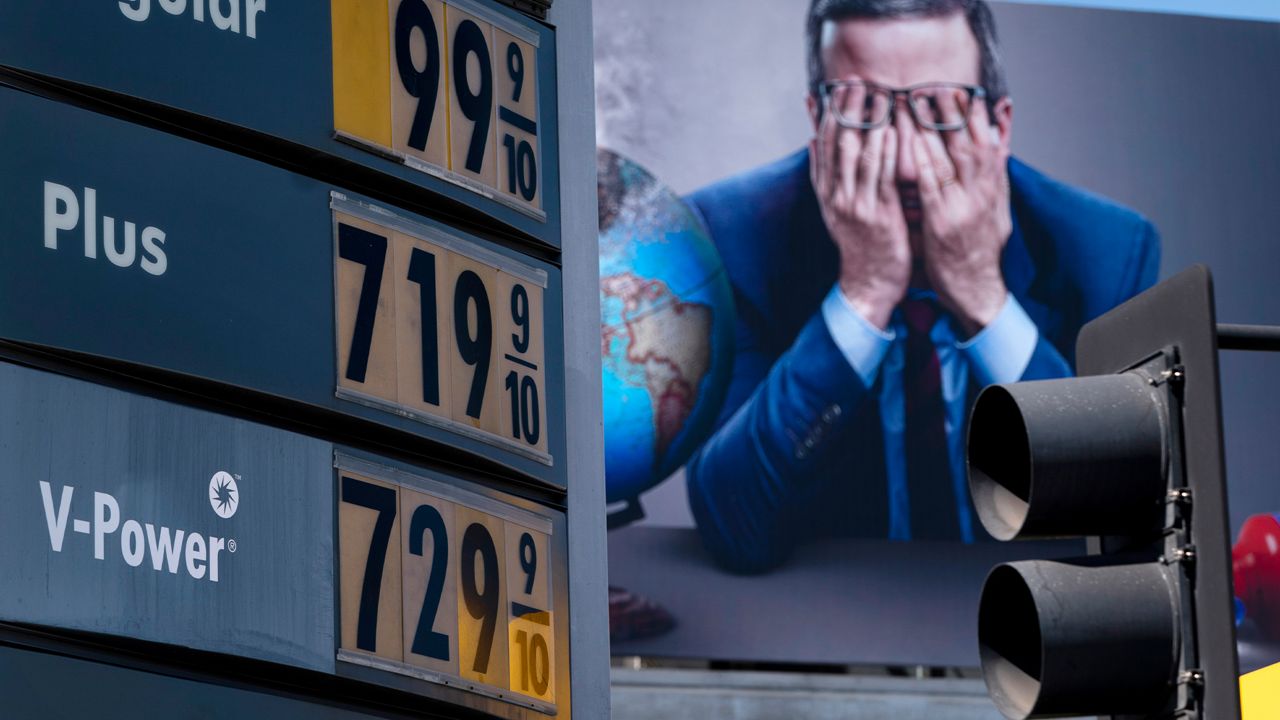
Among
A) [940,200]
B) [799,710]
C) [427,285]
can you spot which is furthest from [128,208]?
[940,200]

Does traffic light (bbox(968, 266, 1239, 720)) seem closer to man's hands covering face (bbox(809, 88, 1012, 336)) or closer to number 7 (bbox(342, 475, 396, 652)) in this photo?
number 7 (bbox(342, 475, 396, 652))

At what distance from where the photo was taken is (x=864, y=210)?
32719 millimetres

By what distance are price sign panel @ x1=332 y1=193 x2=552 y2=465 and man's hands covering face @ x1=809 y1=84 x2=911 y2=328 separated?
2449cm

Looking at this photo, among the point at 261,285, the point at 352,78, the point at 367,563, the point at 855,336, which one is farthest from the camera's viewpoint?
the point at 855,336

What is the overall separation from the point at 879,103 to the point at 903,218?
1.98m

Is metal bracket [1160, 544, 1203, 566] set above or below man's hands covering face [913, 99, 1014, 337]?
below

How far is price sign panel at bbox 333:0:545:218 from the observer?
7.65 meters

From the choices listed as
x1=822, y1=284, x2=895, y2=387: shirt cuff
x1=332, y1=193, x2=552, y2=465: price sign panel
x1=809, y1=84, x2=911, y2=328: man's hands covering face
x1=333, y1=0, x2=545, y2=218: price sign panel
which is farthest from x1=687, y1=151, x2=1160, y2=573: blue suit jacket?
x1=332, y1=193, x2=552, y2=465: price sign panel

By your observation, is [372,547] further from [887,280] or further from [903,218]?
[903,218]

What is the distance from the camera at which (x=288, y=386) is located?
6992mm

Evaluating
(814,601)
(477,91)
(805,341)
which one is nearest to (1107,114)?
(805,341)

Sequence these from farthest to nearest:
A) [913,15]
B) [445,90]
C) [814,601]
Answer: [913,15]
[814,601]
[445,90]

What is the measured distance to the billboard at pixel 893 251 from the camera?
3075 centimetres

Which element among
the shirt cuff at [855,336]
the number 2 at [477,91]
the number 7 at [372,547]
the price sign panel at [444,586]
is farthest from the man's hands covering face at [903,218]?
the number 7 at [372,547]
